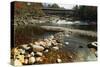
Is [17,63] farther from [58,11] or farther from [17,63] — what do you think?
[58,11]

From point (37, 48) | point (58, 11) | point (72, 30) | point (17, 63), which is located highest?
point (58, 11)

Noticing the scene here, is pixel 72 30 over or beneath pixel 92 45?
over

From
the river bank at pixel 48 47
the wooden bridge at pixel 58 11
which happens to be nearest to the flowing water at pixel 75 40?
the river bank at pixel 48 47

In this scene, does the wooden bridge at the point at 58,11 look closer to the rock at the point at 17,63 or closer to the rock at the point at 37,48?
the rock at the point at 37,48

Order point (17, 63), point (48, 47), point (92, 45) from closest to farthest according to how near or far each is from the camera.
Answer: point (17, 63), point (48, 47), point (92, 45)

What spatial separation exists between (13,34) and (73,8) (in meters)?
0.59

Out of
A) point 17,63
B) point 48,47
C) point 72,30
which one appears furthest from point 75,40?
point 17,63

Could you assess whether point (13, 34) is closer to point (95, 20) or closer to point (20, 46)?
point (20, 46)

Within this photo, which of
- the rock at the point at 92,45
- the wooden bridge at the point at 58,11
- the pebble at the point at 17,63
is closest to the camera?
the pebble at the point at 17,63

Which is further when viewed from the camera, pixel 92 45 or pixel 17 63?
pixel 92 45

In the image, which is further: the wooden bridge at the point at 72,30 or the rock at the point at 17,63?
the wooden bridge at the point at 72,30

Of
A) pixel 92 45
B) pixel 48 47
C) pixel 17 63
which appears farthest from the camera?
pixel 92 45
